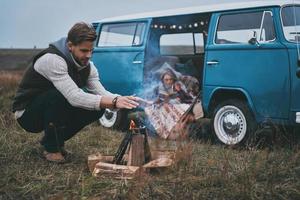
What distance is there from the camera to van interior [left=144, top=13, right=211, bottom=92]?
763cm

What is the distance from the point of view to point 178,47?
27.0ft

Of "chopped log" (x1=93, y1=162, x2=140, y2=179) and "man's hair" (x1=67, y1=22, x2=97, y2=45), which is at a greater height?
"man's hair" (x1=67, y1=22, x2=97, y2=45)

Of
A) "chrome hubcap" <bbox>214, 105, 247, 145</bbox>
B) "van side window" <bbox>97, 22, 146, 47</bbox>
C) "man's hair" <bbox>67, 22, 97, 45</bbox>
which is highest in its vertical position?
"van side window" <bbox>97, 22, 146, 47</bbox>

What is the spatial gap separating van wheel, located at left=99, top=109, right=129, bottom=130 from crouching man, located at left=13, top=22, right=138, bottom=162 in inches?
138

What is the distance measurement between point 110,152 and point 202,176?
1.61m

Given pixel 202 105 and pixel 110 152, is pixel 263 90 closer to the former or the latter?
pixel 202 105

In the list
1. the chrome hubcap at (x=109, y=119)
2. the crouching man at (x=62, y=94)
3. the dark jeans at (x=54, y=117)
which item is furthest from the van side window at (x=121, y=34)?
the dark jeans at (x=54, y=117)

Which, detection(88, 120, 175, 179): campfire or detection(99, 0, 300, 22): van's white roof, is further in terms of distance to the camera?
detection(99, 0, 300, 22): van's white roof

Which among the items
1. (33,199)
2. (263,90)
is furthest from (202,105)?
(33,199)

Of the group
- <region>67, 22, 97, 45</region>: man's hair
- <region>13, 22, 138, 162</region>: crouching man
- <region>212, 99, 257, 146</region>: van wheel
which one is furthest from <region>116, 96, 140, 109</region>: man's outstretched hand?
<region>212, 99, 257, 146</region>: van wheel

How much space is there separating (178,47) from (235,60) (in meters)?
2.03

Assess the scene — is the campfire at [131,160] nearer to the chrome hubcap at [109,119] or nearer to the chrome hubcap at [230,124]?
the chrome hubcap at [230,124]

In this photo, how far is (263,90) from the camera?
608 cm

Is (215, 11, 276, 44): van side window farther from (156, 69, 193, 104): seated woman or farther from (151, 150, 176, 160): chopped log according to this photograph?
(151, 150, 176, 160): chopped log
